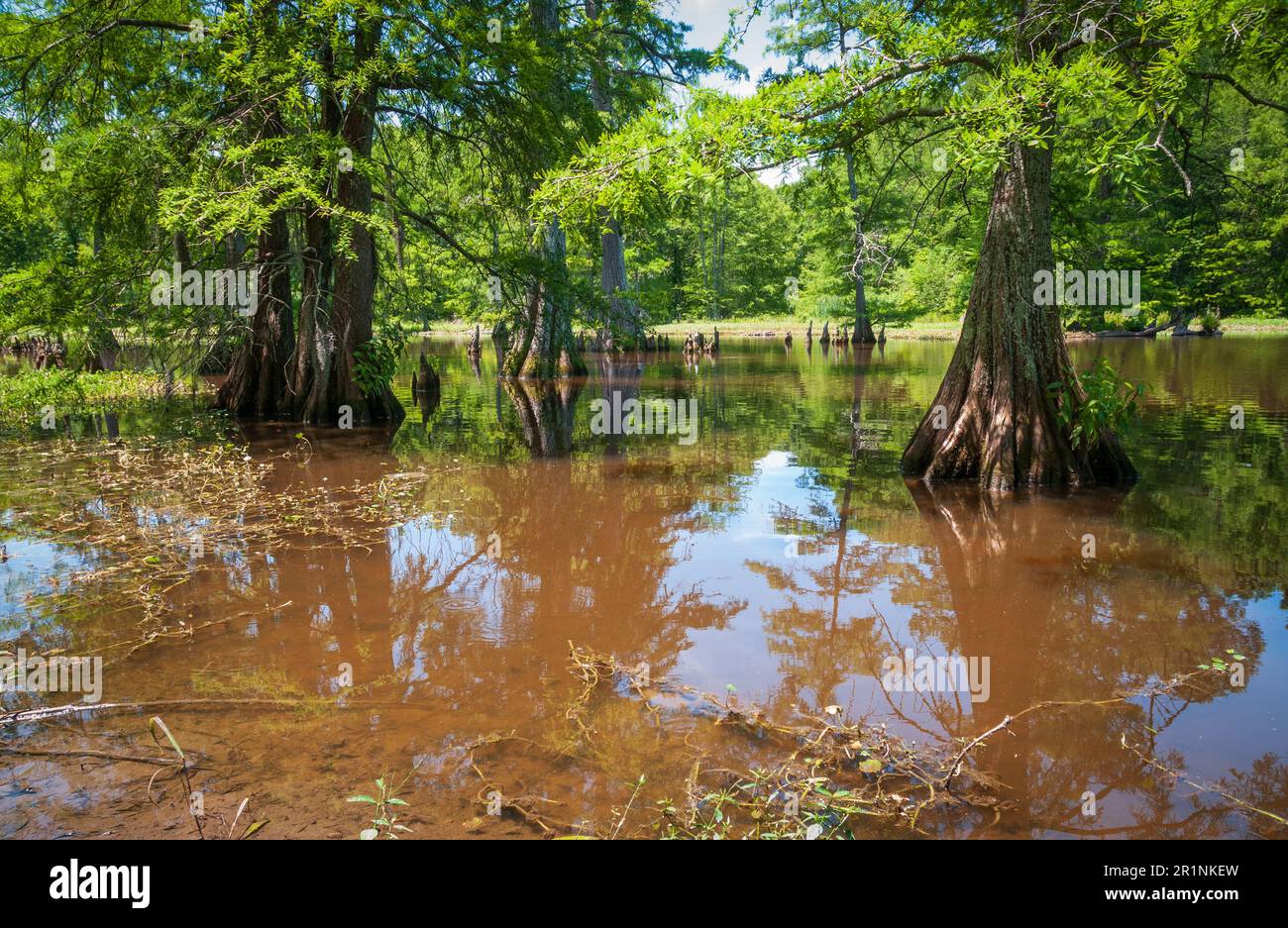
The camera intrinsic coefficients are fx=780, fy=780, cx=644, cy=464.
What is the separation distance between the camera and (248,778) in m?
3.12

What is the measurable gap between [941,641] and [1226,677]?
4.44 feet

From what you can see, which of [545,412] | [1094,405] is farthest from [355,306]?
[1094,405]

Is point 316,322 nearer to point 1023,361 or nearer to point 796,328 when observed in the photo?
point 1023,361

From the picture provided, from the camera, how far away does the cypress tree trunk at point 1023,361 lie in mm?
7836

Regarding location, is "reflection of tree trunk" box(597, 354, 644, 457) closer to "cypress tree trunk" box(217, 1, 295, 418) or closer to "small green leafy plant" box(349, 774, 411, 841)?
"cypress tree trunk" box(217, 1, 295, 418)

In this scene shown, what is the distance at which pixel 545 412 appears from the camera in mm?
14461

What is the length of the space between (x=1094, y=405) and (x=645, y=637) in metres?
5.42

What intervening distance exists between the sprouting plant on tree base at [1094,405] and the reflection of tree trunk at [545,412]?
5940 mm

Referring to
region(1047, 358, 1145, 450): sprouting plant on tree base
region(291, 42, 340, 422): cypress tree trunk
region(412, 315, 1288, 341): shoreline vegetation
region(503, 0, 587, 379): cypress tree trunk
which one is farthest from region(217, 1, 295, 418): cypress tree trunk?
region(412, 315, 1288, 341): shoreline vegetation

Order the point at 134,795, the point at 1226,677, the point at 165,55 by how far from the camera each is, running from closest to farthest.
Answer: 1. the point at 134,795
2. the point at 1226,677
3. the point at 165,55

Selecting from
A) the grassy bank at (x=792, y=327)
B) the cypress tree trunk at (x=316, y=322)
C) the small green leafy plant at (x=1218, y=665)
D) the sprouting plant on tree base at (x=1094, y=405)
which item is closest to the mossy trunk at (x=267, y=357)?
the cypress tree trunk at (x=316, y=322)
